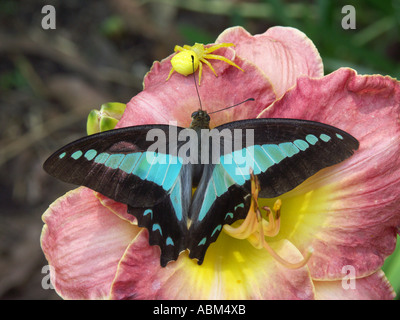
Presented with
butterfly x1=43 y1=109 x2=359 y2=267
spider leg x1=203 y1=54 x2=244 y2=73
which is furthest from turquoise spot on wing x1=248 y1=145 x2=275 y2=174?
spider leg x1=203 y1=54 x2=244 y2=73

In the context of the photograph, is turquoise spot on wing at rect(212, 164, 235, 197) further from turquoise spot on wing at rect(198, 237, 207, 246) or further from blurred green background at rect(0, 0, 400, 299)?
blurred green background at rect(0, 0, 400, 299)

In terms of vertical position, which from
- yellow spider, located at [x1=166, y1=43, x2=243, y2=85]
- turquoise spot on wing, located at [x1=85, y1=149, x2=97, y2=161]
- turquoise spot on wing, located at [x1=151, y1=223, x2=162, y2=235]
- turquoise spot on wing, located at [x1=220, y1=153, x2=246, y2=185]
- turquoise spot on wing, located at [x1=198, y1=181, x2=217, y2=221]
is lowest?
turquoise spot on wing, located at [x1=151, y1=223, x2=162, y2=235]

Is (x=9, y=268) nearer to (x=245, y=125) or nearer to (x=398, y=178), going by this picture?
(x=245, y=125)

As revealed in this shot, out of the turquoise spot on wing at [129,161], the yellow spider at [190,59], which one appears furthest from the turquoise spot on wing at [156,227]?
the yellow spider at [190,59]

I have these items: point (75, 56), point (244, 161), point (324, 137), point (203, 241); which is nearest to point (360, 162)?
point (324, 137)

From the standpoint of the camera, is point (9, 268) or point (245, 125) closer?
point (245, 125)
